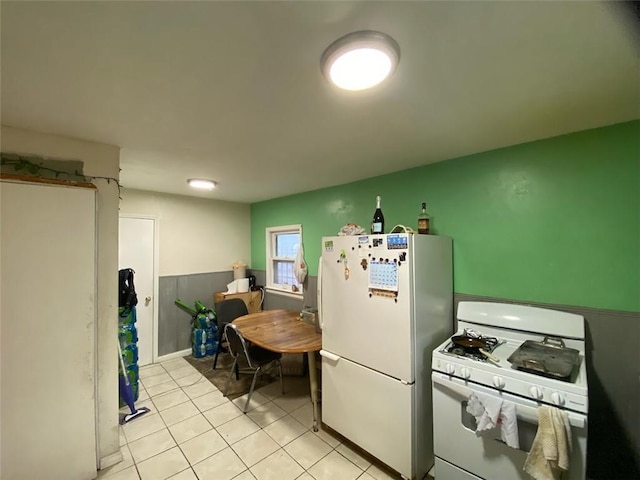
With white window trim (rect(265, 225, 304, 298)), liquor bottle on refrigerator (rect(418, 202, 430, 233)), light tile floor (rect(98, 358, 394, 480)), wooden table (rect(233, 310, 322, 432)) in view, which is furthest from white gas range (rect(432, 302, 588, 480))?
white window trim (rect(265, 225, 304, 298))

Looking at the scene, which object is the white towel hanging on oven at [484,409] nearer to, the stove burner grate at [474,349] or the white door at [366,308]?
the stove burner grate at [474,349]

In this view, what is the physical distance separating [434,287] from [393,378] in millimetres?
705

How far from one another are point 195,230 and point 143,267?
846mm

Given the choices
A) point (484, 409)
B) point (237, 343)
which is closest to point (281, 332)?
point (237, 343)

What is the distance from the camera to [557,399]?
4.13ft

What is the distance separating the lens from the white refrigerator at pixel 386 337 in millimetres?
1739

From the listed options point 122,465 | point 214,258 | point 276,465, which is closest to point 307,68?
point 276,465

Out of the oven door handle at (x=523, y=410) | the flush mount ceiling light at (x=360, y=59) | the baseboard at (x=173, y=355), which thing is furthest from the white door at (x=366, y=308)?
the baseboard at (x=173, y=355)

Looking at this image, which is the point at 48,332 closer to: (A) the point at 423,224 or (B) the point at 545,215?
(A) the point at 423,224

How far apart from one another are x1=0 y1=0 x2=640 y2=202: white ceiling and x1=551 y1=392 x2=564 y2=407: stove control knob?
57.4 inches

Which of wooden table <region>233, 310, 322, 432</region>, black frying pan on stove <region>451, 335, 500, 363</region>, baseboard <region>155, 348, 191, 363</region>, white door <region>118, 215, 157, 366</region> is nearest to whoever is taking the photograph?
black frying pan on stove <region>451, 335, 500, 363</region>

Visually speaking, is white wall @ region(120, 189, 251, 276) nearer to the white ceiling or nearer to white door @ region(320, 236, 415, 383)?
the white ceiling

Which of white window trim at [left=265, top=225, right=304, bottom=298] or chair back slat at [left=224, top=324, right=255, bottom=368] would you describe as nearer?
chair back slat at [left=224, top=324, right=255, bottom=368]

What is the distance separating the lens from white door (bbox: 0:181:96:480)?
1526 millimetres
